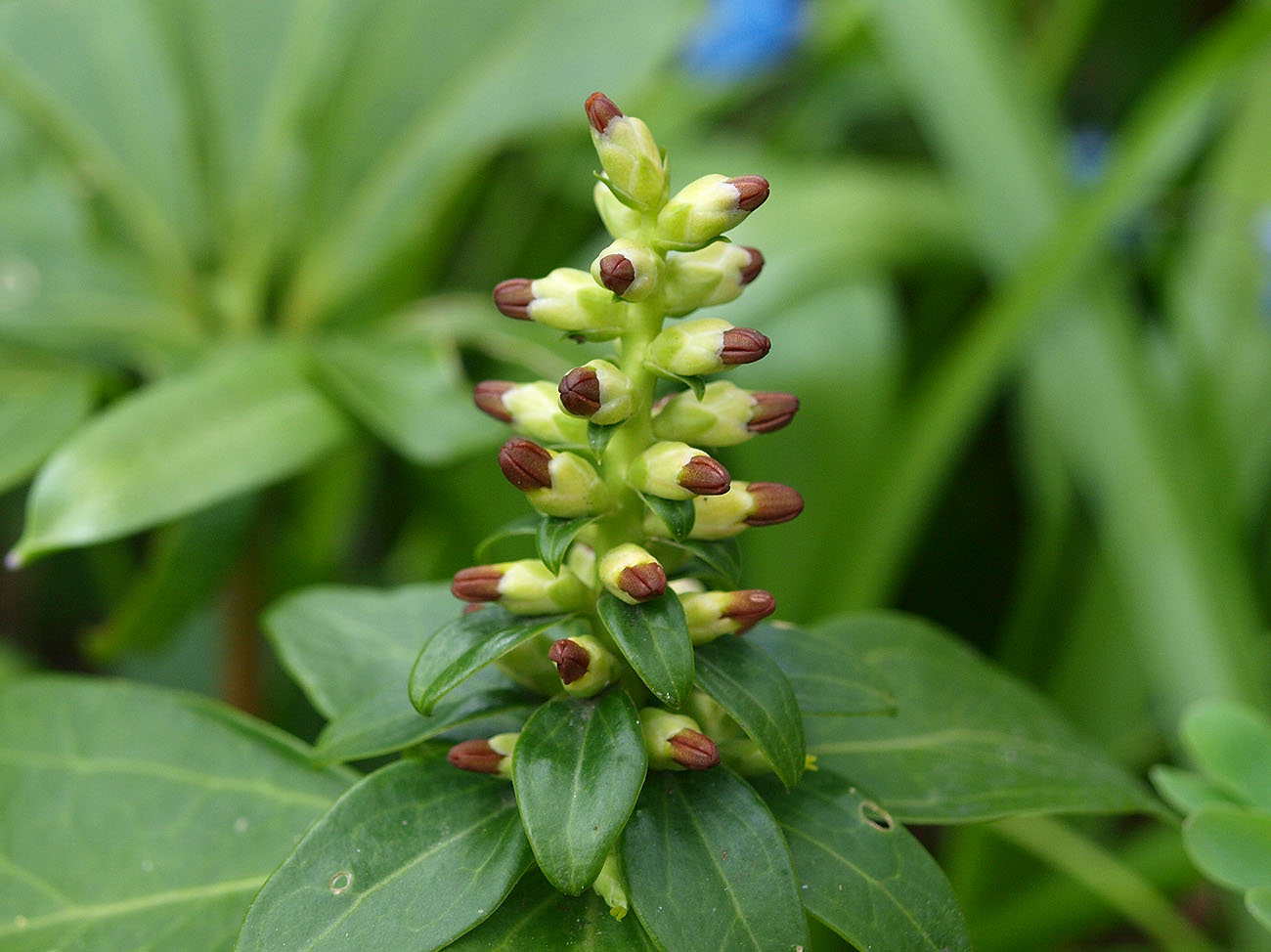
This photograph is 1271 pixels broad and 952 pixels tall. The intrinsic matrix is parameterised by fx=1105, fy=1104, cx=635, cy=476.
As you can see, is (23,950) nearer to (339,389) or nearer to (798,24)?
(339,389)

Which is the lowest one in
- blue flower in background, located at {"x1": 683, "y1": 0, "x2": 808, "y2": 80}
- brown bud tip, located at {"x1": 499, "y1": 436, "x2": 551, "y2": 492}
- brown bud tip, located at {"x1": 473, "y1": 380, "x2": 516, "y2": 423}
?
brown bud tip, located at {"x1": 499, "y1": 436, "x2": 551, "y2": 492}

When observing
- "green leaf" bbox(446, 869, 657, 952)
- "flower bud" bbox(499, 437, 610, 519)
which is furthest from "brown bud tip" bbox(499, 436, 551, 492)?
"green leaf" bbox(446, 869, 657, 952)

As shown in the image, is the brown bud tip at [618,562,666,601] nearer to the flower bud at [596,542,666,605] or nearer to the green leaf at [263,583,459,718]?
the flower bud at [596,542,666,605]

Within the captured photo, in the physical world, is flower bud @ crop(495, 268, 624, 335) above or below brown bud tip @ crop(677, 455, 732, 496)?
above

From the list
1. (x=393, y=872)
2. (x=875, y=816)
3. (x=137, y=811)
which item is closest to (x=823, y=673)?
(x=875, y=816)

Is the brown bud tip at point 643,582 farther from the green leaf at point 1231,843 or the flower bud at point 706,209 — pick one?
the green leaf at point 1231,843

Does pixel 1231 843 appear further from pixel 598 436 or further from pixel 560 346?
pixel 560 346
